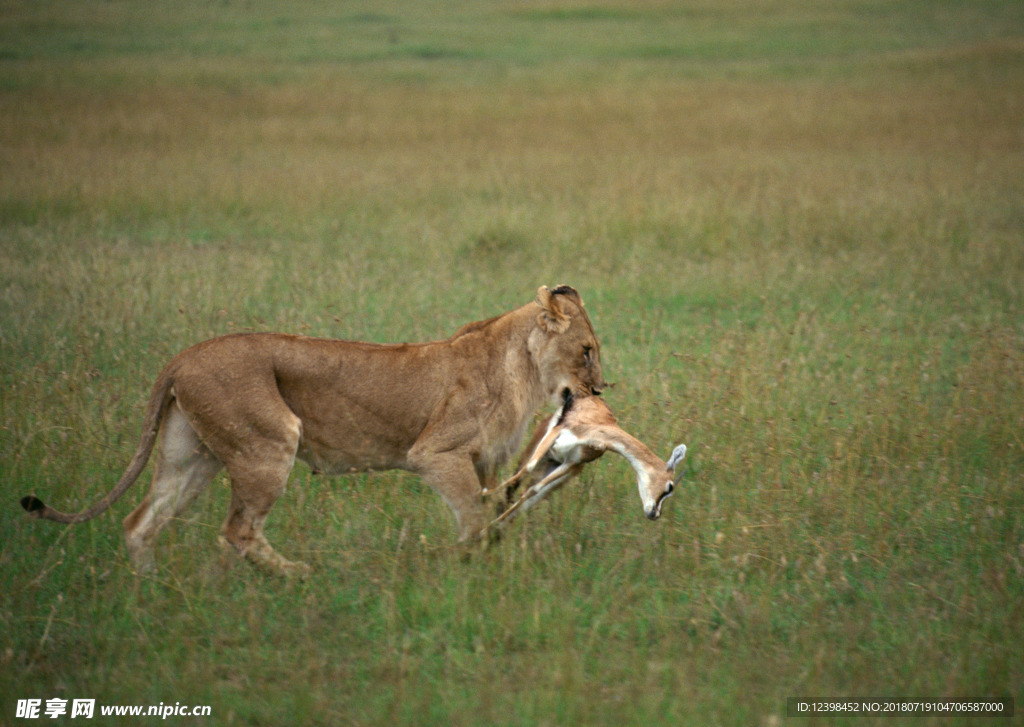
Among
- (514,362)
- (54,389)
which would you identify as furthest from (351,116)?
(514,362)

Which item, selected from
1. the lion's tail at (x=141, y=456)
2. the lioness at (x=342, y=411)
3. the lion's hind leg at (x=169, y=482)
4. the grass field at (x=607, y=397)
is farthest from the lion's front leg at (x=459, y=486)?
the lion's tail at (x=141, y=456)

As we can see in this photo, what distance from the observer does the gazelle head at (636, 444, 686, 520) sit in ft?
12.5

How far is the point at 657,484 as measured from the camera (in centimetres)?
384

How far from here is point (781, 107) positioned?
18625 millimetres

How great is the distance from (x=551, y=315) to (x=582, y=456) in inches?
25.8

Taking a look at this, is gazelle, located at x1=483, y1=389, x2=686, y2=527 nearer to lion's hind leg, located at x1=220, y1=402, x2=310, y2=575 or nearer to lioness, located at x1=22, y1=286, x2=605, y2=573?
lioness, located at x1=22, y1=286, x2=605, y2=573

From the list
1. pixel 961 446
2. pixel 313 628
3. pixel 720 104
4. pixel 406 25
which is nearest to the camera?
pixel 313 628

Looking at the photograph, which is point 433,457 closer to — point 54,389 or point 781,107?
point 54,389

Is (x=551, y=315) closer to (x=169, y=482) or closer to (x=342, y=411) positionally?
(x=342, y=411)

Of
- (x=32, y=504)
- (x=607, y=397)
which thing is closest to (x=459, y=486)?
(x=32, y=504)

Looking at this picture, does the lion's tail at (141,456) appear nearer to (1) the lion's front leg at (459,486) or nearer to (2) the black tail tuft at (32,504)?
(2) the black tail tuft at (32,504)

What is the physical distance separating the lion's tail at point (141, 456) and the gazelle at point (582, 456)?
4.25 feet

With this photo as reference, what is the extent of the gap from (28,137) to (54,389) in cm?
1041

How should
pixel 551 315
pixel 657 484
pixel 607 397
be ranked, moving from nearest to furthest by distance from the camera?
pixel 657 484, pixel 551 315, pixel 607 397
